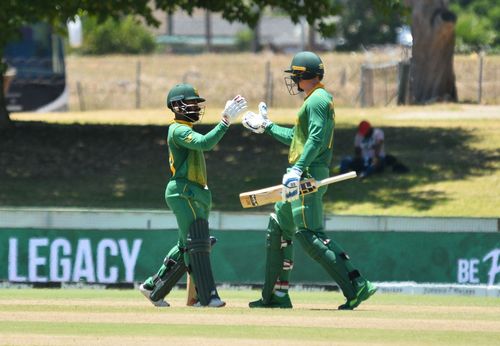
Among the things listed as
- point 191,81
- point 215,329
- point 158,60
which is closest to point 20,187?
point 215,329

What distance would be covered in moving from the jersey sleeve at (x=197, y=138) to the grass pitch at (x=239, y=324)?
133 centimetres

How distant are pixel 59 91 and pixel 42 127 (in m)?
12.3

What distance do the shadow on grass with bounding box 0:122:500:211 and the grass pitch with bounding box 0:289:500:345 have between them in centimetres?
991

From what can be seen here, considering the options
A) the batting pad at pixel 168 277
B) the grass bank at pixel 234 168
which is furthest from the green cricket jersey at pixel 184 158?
the grass bank at pixel 234 168

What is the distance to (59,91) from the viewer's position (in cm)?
3997

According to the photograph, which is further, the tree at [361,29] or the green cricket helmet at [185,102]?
the tree at [361,29]

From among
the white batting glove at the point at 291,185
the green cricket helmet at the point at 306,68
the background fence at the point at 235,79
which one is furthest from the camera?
the background fence at the point at 235,79

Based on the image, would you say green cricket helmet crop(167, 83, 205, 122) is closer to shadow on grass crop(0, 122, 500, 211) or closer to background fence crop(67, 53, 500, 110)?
shadow on grass crop(0, 122, 500, 211)

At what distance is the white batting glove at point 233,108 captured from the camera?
36.4ft

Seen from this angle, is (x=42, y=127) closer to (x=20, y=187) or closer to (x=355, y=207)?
(x=20, y=187)

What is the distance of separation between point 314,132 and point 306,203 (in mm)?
614

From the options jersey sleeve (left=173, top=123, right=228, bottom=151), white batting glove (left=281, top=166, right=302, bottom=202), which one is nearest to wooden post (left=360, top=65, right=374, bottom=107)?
jersey sleeve (left=173, top=123, right=228, bottom=151)

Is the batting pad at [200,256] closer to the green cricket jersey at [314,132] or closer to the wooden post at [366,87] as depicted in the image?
the green cricket jersey at [314,132]

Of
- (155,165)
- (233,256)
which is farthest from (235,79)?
(233,256)
